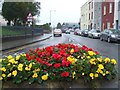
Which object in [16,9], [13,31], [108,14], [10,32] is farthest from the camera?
[108,14]

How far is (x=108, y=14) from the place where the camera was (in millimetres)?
49562

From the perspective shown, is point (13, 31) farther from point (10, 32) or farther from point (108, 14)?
point (108, 14)

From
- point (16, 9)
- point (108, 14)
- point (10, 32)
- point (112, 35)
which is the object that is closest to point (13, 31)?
point (10, 32)

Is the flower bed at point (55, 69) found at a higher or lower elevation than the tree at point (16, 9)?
lower

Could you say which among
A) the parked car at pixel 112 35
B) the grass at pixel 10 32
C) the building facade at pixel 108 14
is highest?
the building facade at pixel 108 14

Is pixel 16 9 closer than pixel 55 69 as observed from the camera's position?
No

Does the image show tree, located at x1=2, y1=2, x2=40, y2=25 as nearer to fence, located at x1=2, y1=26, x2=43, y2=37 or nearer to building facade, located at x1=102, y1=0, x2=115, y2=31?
fence, located at x1=2, y1=26, x2=43, y2=37

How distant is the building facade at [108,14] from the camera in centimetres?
4756

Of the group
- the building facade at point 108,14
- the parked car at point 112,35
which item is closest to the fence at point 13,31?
the parked car at point 112,35

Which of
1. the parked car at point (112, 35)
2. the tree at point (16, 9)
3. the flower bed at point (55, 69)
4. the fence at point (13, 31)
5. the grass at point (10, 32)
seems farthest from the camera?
the tree at point (16, 9)

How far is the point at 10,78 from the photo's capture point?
189 inches

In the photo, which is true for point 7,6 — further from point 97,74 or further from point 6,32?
point 97,74

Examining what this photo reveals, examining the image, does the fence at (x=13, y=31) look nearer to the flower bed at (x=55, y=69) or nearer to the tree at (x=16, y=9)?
the tree at (x=16, y=9)

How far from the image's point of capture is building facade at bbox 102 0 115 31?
4756 centimetres
